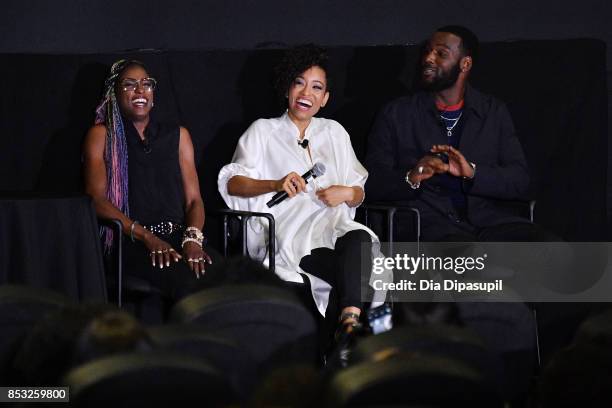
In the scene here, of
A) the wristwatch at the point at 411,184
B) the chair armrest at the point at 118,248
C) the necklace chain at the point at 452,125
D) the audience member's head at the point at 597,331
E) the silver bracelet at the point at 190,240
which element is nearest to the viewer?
the audience member's head at the point at 597,331

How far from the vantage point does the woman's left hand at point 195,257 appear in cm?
354

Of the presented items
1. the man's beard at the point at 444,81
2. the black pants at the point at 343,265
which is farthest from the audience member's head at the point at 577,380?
the man's beard at the point at 444,81

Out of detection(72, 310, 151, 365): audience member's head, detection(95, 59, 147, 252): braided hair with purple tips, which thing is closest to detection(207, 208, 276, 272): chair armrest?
detection(95, 59, 147, 252): braided hair with purple tips

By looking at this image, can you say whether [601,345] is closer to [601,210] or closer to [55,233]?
[55,233]

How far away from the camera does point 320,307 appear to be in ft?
12.0

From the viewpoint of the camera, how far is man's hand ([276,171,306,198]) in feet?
12.0

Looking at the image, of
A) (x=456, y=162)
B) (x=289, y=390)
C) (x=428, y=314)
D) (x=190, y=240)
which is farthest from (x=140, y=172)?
(x=289, y=390)

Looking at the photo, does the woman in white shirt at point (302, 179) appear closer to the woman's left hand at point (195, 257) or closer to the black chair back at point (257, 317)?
the woman's left hand at point (195, 257)

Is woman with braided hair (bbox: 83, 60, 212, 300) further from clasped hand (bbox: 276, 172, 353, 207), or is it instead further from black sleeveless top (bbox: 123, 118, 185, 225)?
clasped hand (bbox: 276, 172, 353, 207)

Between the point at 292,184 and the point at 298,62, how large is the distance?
53cm

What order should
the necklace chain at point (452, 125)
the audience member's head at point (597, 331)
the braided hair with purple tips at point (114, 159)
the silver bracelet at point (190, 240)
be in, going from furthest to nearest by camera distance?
1. the necklace chain at point (452, 125)
2. the braided hair with purple tips at point (114, 159)
3. the silver bracelet at point (190, 240)
4. the audience member's head at point (597, 331)

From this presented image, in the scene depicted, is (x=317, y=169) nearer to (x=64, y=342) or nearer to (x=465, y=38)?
(x=465, y=38)

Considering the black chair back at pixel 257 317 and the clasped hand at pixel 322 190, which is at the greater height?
the clasped hand at pixel 322 190

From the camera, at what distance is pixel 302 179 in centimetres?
369
